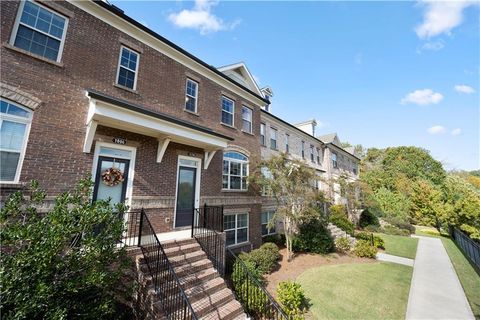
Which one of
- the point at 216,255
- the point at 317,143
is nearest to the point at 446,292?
the point at 216,255

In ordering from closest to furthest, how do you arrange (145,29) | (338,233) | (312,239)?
(145,29) → (312,239) → (338,233)

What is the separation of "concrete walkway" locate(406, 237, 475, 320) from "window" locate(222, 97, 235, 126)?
1092 centimetres

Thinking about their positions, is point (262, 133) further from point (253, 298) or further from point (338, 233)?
point (253, 298)

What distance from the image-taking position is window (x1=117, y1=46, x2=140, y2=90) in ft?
25.9

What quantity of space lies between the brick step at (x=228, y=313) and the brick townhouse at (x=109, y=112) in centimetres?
366

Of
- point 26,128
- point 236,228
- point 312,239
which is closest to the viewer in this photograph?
point 26,128

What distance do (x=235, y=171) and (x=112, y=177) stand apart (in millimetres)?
6447

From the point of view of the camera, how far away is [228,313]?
590 centimetres

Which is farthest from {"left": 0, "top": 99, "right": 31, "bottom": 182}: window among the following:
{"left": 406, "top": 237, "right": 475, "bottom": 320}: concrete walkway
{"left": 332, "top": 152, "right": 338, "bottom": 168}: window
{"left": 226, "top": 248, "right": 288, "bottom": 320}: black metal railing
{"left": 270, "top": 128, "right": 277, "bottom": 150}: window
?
{"left": 332, "top": 152, "right": 338, "bottom": 168}: window

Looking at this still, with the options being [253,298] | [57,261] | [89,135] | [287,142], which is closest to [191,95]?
[89,135]

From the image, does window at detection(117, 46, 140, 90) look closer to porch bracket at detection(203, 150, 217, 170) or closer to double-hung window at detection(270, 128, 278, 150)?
porch bracket at detection(203, 150, 217, 170)

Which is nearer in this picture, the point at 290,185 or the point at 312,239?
the point at 290,185

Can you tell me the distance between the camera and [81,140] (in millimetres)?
6516

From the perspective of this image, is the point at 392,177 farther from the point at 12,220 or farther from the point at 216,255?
the point at 12,220
